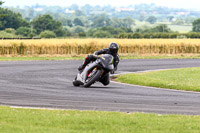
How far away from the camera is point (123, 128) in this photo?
9.96 meters

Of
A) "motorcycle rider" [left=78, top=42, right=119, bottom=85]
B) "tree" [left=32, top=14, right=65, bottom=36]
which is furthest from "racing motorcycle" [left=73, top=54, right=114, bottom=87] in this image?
"tree" [left=32, top=14, right=65, bottom=36]

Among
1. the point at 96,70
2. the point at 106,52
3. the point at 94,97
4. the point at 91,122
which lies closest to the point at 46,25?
the point at 106,52

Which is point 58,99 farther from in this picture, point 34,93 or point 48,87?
point 48,87

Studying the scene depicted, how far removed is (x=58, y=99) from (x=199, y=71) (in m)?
13.2

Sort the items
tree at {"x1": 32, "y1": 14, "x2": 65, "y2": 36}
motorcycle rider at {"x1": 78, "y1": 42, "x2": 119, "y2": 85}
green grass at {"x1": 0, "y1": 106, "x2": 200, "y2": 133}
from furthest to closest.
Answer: tree at {"x1": 32, "y1": 14, "x2": 65, "y2": 36}, motorcycle rider at {"x1": 78, "y1": 42, "x2": 119, "y2": 85}, green grass at {"x1": 0, "y1": 106, "x2": 200, "y2": 133}

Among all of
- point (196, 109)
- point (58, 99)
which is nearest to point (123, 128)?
point (196, 109)

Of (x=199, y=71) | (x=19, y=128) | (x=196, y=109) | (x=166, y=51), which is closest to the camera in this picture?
(x=19, y=128)

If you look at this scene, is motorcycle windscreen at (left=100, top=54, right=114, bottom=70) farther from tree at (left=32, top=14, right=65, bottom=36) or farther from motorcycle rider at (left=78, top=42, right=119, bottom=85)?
tree at (left=32, top=14, right=65, bottom=36)

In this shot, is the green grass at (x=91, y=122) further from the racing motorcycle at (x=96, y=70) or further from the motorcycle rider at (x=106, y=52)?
the motorcycle rider at (x=106, y=52)

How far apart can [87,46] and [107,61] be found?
→ 27174 millimetres

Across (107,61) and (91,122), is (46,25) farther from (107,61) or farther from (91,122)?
(91,122)

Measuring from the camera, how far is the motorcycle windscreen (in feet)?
59.8

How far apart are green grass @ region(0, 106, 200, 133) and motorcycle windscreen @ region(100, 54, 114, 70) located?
19.9 ft

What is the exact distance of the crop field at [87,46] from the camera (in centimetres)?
4338
